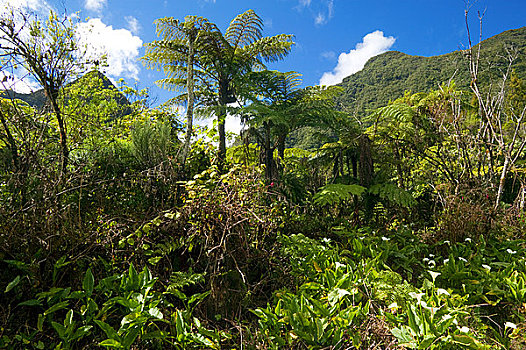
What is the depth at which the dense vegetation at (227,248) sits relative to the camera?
1725 mm

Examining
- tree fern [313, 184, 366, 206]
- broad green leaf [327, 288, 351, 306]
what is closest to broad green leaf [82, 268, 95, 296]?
broad green leaf [327, 288, 351, 306]

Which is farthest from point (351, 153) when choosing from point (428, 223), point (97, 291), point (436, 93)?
point (97, 291)

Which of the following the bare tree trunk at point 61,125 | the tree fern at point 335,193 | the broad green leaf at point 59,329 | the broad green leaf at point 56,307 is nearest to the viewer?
the broad green leaf at point 59,329

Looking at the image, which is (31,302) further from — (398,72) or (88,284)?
(398,72)

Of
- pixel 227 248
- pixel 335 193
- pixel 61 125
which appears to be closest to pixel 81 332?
pixel 227 248

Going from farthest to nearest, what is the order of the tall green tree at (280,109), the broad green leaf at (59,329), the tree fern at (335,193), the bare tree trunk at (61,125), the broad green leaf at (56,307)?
the tall green tree at (280,109) < the tree fern at (335,193) < the bare tree trunk at (61,125) < the broad green leaf at (56,307) < the broad green leaf at (59,329)

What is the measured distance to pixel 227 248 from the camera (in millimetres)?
2297

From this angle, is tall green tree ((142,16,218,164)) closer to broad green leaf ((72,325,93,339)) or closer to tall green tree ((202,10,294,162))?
tall green tree ((202,10,294,162))

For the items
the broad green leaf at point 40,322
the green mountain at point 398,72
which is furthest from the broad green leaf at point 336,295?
the green mountain at point 398,72

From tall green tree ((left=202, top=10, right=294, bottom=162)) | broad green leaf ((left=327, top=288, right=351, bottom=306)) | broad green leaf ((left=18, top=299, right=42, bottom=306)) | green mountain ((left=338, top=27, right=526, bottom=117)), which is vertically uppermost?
green mountain ((left=338, top=27, right=526, bottom=117))

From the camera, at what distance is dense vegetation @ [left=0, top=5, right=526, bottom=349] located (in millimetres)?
1725

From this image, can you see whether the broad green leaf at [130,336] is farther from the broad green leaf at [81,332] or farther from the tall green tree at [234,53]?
the tall green tree at [234,53]

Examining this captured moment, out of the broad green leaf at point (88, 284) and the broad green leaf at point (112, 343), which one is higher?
the broad green leaf at point (88, 284)

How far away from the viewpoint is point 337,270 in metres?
2.30
